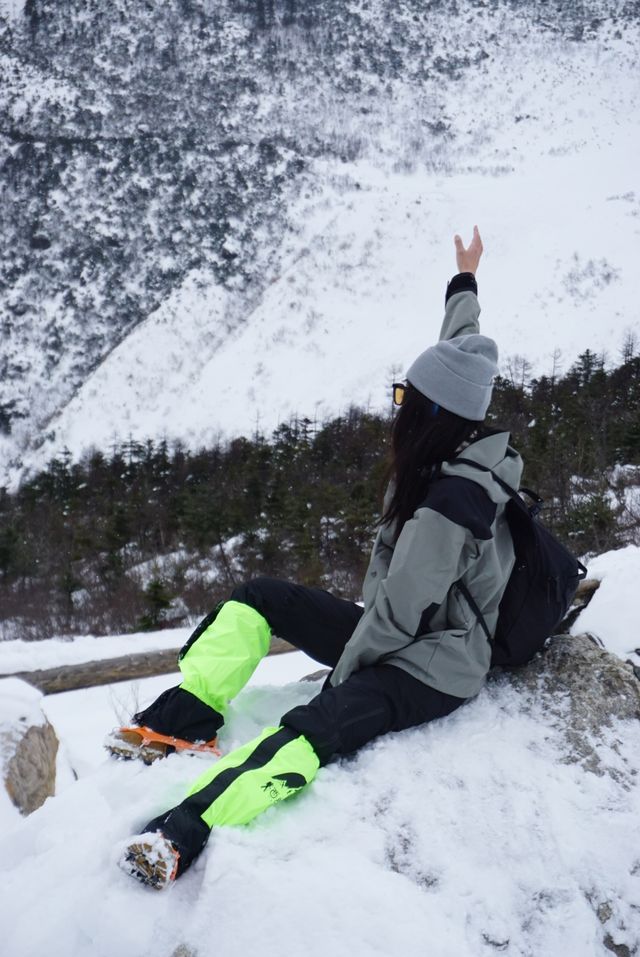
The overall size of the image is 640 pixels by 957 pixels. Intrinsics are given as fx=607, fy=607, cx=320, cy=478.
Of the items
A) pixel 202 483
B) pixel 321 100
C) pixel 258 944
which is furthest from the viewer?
pixel 321 100

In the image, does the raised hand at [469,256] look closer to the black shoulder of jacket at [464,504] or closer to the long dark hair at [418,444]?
the long dark hair at [418,444]

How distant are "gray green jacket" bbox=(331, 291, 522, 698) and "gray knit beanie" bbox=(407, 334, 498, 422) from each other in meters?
0.13

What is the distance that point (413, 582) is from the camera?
1.77 meters

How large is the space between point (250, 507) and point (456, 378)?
22186mm

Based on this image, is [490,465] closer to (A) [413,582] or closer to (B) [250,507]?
(A) [413,582]

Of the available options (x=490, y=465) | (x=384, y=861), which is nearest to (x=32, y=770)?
(x=384, y=861)

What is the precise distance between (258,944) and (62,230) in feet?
168

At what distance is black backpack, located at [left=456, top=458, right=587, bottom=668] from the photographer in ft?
6.63

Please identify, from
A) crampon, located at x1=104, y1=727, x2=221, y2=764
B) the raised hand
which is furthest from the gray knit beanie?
crampon, located at x1=104, y1=727, x2=221, y2=764

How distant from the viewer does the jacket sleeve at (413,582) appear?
1.76 meters

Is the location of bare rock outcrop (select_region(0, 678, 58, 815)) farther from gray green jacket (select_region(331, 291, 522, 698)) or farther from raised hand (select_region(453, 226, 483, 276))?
raised hand (select_region(453, 226, 483, 276))

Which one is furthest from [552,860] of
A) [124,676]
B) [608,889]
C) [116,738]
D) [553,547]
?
[124,676]

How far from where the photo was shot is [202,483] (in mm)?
27484

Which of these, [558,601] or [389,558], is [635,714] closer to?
[558,601]
